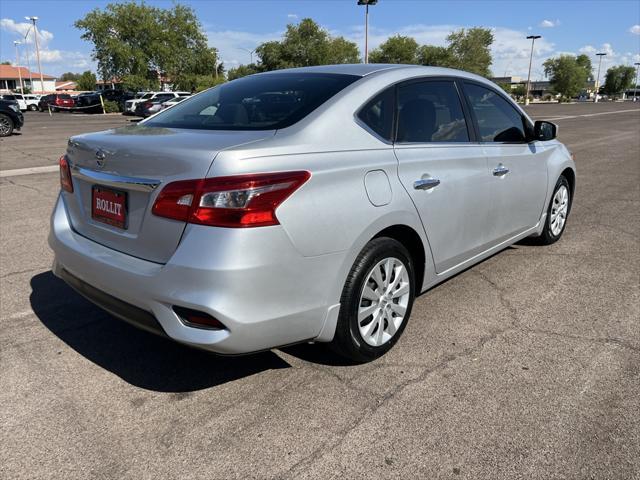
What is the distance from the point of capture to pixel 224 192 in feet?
7.46

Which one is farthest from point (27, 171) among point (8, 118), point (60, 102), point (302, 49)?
point (302, 49)

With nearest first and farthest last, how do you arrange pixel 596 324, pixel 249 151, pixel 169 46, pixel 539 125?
pixel 249 151 < pixel 596 324 < pixel 539 125 < pixel 169 46

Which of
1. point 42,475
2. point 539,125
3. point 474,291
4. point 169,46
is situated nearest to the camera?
point 42,475

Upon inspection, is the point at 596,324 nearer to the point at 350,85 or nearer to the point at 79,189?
the point at 350,85

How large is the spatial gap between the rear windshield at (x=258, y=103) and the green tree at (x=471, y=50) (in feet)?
288

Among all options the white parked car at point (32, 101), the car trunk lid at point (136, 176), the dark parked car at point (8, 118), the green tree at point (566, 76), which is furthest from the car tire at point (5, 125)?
the green tree at point (566, 76)

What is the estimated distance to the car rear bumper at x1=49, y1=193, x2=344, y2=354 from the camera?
2275 mm

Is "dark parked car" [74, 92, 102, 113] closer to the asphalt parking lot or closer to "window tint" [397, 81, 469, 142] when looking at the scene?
the asphalt parking lot

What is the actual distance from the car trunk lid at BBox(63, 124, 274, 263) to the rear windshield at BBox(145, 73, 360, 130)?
0.73ft

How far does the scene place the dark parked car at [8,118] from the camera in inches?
690

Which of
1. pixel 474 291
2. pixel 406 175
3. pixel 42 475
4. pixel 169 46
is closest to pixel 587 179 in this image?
pixel 474 291

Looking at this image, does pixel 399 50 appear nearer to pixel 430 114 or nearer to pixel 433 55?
pixel 433 55

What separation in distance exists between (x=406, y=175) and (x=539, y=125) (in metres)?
2.18

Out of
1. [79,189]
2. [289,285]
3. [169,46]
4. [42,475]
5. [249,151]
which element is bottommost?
[42,475]
